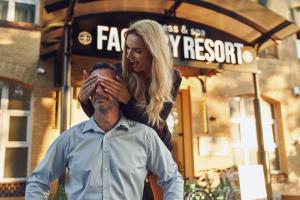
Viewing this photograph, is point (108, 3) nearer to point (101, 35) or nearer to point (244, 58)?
point (101, 35)

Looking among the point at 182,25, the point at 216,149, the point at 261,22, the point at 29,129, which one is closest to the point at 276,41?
the point at 261,22

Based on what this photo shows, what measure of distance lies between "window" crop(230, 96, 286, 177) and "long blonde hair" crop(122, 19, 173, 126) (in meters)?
7.99

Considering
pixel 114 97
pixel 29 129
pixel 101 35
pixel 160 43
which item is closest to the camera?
pixel 114 97

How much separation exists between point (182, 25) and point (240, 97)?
11.0 feet

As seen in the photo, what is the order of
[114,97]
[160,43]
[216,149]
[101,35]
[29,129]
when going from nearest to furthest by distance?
[114,97], [160,43], [101,35], [29,129], [216,149]

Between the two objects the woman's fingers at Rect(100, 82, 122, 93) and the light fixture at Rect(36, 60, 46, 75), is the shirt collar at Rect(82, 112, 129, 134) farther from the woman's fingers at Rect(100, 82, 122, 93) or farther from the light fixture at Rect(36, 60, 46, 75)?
the light fixture at Rect(36, 60, 46, 75)

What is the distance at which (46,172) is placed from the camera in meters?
1.31

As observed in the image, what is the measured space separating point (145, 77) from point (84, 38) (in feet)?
15.0

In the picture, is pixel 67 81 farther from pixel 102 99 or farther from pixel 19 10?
pixel 102 99

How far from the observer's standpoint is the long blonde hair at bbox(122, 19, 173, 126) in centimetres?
151

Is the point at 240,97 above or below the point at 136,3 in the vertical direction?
below

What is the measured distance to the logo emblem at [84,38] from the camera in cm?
596

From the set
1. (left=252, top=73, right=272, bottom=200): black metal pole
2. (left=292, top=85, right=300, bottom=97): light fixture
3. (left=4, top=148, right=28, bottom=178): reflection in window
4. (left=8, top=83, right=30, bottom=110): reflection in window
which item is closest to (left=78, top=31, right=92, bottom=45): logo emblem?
(left=8, top=83, right=30, bottom=110): reflection in window

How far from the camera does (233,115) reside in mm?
9398
